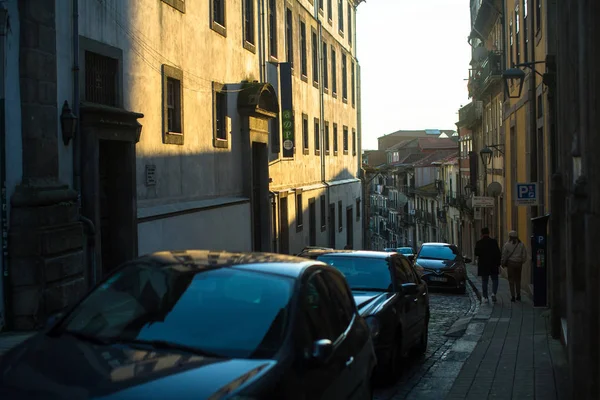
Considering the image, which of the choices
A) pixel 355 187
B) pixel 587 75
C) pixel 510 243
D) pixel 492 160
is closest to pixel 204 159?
pixel 510 243

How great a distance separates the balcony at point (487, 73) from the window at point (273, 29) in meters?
9.56

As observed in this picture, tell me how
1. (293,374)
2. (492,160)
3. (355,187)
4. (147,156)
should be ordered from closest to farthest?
(293,374)
(147,156)
(492,160)
(355,187)

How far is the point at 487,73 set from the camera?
35.2m

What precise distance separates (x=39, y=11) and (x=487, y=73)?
88.7 feet

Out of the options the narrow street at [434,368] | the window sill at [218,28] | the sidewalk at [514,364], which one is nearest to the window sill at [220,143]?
the window sill at [218,28]

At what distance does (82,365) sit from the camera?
4211mm

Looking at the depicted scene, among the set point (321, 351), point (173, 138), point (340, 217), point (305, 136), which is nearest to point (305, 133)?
point (305, 136)

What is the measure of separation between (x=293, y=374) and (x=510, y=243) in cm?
1516

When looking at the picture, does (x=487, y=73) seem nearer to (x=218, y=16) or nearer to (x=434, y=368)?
(x=218, y=16)

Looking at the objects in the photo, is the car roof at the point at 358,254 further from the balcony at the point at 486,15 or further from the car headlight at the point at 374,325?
the balcony at the point at 486,15

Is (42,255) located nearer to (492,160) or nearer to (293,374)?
(293,374)

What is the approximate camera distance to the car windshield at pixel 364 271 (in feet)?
35.0

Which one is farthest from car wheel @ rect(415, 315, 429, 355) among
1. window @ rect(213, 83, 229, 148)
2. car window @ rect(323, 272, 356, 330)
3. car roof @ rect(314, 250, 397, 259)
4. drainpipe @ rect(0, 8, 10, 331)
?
window @ rect(213, 83, 229, 148)

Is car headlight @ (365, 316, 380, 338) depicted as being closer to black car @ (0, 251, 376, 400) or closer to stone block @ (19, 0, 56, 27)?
black car @ (0, 251, 376, 400)
